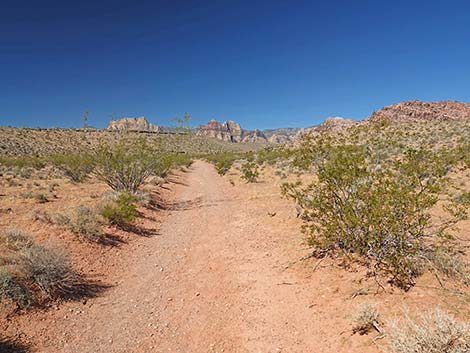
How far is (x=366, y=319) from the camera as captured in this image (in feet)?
14.6

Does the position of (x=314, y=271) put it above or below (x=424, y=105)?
below

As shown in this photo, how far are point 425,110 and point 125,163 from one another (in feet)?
209

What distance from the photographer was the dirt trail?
4734mm

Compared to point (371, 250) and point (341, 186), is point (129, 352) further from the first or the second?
point (341, 186)

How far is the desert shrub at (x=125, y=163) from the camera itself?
14672 mm

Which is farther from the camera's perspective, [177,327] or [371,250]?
[371,250]

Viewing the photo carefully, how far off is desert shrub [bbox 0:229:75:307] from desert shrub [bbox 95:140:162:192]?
8.64 metres

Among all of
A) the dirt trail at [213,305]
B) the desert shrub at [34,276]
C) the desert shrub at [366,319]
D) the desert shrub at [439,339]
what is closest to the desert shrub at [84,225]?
the dirt trail at [213,305]

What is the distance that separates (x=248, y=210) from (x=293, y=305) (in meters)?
8.17

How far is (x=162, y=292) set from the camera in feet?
21.3

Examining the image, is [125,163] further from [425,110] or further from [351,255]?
[425,110]

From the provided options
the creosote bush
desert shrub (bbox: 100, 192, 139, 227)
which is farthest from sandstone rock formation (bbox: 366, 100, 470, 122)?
desert shrub (bbox: 100, 192, 139, 227)

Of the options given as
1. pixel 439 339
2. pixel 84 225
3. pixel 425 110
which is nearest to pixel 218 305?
pixel 439 339

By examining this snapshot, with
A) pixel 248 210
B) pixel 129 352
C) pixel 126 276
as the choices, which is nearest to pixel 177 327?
pixel 129 352
